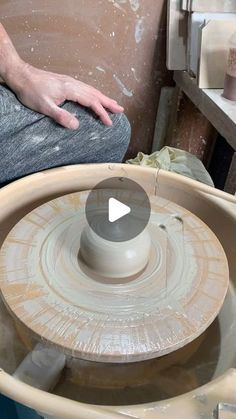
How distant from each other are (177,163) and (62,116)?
56 centimetres

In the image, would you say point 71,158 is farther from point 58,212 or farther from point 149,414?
point 149,414

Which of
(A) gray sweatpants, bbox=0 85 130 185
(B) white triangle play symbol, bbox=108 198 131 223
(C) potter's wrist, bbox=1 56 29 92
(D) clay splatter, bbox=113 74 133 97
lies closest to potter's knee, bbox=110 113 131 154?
(A) gray sweatpants, bbox=0 85 130 185

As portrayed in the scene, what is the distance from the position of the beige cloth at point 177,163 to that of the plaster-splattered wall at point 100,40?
15.3 inches

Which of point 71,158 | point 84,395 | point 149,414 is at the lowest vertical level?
point 84,395

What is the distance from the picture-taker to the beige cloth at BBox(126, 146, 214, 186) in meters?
1.57

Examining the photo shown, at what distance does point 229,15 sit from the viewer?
1.62 meters

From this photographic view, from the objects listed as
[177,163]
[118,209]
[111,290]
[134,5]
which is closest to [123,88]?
[134,5]

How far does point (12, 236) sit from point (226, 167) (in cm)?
112

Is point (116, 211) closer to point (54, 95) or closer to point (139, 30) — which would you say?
point (54, 95)

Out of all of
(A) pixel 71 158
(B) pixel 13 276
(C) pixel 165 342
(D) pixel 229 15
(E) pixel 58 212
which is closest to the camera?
(C) pixel 165 342

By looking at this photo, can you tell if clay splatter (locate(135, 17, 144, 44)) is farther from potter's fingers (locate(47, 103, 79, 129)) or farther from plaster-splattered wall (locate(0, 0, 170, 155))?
potter's fingers (locate(47, 103, 79, 129))

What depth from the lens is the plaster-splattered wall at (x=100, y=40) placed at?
1674mm

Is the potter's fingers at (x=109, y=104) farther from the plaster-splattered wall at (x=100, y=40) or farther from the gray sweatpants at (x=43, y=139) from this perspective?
the plaster-splattered wall at (x=100, y=40)

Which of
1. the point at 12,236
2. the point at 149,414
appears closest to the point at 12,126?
the point at 12,236
